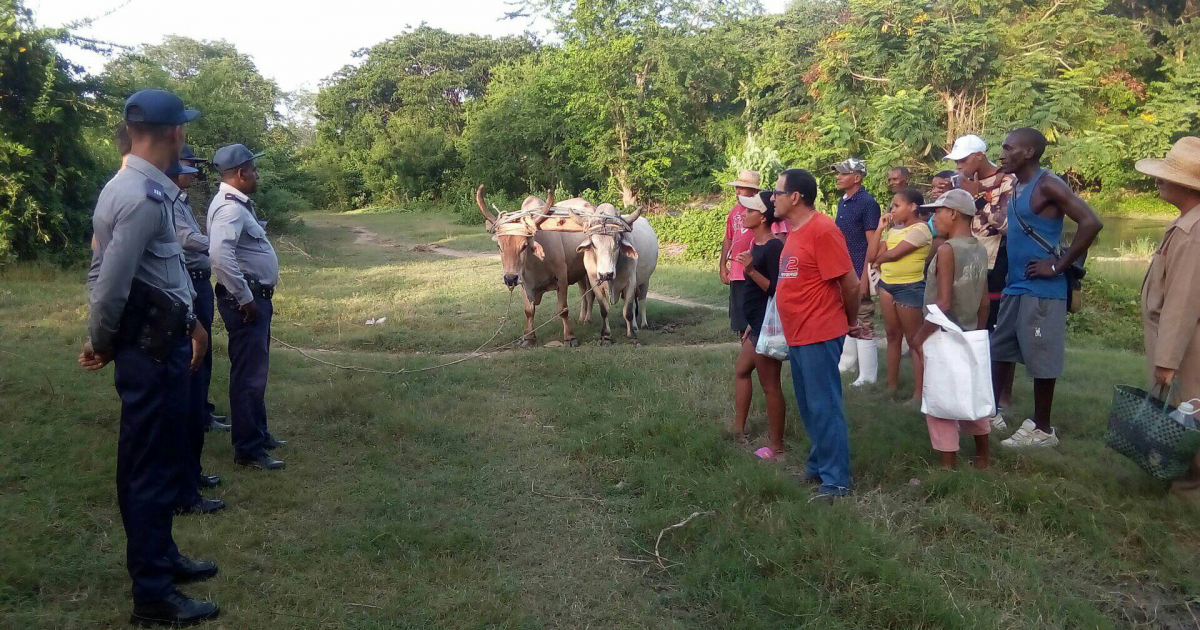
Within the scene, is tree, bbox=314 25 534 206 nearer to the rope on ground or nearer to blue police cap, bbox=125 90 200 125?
the rope on ground

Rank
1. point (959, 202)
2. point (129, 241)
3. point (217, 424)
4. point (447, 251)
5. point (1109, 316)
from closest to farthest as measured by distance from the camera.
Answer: point (129, 241), point (959, 202), point (217, 424), point (1109, 316), point (447, 251)

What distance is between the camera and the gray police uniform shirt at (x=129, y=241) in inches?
115

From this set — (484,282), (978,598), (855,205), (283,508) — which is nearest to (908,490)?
(978,598)

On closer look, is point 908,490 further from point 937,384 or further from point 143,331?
point 143,331

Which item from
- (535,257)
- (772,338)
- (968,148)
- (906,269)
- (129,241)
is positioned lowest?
(772,338)

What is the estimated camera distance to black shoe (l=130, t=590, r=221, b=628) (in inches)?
120

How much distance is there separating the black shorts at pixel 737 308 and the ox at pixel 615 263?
9.16 feet

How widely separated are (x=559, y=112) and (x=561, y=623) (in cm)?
2417

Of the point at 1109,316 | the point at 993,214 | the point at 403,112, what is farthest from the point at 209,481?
the point at 403,112

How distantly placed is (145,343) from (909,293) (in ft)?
15.8

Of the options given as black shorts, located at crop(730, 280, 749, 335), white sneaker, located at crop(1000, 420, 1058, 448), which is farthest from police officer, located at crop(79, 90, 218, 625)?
white sneaker, located at crop(1000, 420, 1058, 448)

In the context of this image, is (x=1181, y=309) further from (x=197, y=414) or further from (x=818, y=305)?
(x=197, y=414)

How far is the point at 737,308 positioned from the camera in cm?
535

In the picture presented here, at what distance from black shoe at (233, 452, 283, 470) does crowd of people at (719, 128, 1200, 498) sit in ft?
9.81
